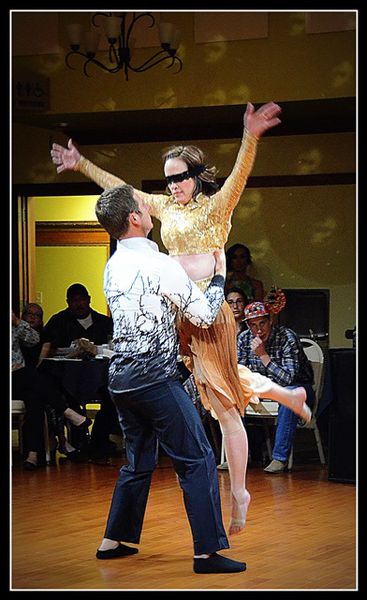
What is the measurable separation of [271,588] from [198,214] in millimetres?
1448

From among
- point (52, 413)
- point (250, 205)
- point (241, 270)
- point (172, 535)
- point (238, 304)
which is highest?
point (250, 205)

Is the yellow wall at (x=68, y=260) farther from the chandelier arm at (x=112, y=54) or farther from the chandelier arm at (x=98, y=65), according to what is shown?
the chandelier arm at (x=112, y=54)

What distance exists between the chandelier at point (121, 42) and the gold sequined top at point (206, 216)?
297cm

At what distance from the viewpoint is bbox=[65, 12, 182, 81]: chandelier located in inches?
299

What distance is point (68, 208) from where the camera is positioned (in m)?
12.1

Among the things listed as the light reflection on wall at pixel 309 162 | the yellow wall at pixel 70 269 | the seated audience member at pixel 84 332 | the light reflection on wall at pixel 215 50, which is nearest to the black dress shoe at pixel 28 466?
the seated audience member at pixel 84 332

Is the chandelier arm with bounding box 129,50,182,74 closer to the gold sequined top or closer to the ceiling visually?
the ceiling

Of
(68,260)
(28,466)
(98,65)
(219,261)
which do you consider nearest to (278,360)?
(28,466)

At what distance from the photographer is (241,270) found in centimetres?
925

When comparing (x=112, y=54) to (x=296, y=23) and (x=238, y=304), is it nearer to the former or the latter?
Result: (x=296, y=23)

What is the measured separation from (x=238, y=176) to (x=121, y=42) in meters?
3.59

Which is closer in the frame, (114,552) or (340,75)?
(114,552)

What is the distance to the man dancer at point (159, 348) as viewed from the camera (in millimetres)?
4160

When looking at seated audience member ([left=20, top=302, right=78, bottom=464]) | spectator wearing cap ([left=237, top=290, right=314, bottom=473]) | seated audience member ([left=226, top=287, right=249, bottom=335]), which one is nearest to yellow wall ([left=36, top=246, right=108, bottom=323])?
seated audience member ([left=20, top=302, right=78, bottom=464])
